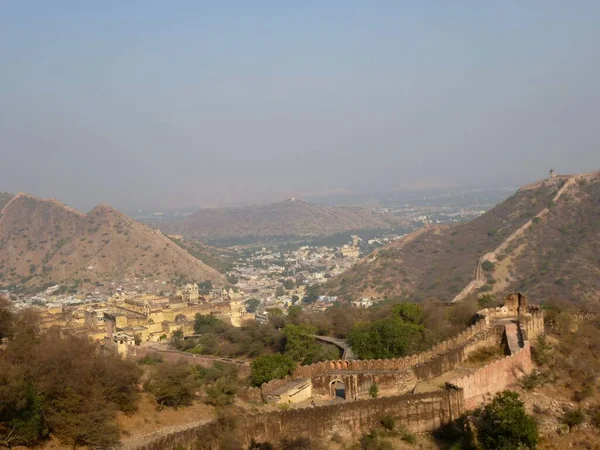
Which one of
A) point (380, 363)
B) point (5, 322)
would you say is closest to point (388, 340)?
point (380, 363)

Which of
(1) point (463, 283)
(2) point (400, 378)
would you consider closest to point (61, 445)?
(2) point (400, 378)

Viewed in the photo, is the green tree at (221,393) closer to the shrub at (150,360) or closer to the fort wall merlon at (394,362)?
the fort wall merlon at (394,362)

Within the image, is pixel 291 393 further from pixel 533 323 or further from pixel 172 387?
pixel 533 323

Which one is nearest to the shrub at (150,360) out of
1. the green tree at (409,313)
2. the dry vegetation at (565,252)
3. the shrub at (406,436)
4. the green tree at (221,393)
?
the green tree at (221,393)

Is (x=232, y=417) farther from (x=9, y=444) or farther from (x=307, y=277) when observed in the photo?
(x=307, y=277)

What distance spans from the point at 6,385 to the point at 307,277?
281 ft

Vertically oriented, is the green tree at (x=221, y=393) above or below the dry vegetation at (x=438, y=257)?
above

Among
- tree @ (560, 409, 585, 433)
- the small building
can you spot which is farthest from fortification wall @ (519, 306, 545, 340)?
the small building

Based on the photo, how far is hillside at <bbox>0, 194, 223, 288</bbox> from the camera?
307ft

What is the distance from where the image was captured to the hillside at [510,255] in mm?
52531

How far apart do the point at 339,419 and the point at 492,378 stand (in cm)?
469

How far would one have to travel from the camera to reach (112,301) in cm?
5112

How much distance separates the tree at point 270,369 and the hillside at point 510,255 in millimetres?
28499

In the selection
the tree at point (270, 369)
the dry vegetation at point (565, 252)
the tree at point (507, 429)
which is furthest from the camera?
the dry vegetation at point (565, 252)
